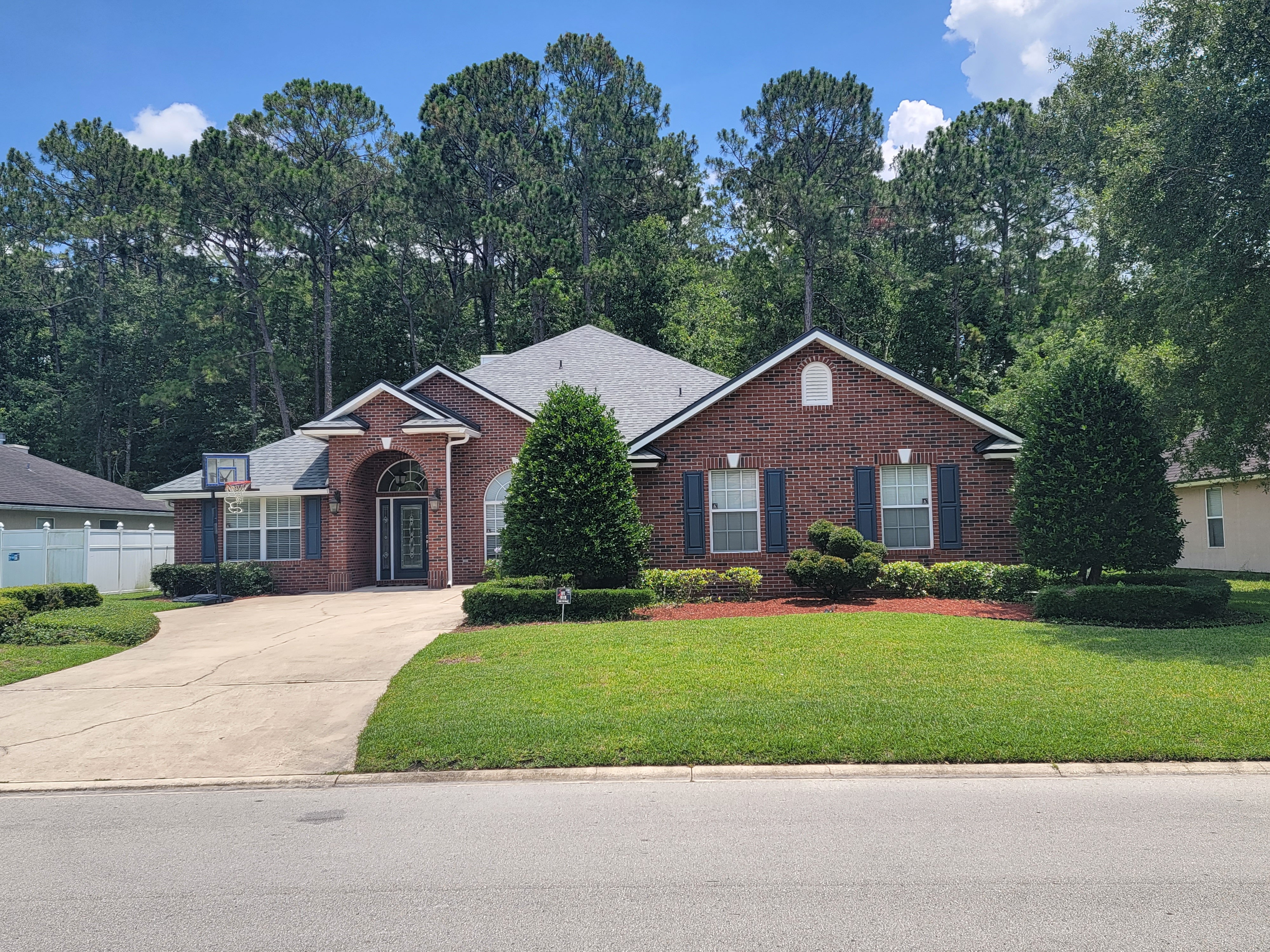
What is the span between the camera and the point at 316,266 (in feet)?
149

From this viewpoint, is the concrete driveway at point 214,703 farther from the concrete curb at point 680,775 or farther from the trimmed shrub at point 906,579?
the trimmed shrub at point 906,579

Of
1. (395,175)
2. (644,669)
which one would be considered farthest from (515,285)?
(644,669)

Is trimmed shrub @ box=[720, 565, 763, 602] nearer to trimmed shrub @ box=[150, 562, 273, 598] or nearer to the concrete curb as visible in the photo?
the concrete curb

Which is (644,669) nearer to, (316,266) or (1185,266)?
(1185,266)

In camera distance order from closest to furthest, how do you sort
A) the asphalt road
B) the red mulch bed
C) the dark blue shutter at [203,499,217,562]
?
the asphalt road
the red mulch bed
the dark blue shutter at [203,499,217,562]

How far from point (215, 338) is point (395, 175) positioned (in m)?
12.5

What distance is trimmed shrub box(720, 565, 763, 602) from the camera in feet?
56.6

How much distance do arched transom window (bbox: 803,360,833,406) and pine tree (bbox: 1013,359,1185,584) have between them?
4.52m

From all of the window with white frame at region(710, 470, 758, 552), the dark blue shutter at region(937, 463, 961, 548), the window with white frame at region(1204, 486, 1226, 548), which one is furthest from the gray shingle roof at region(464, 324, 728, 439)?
the window with white frame at region(1204, 486, 1226, 548)

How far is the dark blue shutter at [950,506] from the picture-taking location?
61.0ft

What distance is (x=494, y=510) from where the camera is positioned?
23.2m

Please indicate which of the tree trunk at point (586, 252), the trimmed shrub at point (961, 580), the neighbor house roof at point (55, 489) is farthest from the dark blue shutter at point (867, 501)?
the tree trunk at point (586, 252)

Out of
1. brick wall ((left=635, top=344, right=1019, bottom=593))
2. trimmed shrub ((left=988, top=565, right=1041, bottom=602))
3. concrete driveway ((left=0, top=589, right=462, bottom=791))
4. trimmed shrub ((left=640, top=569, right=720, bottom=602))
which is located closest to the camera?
concrete driveway ((left=0, top=589, right=462, bottom=791))

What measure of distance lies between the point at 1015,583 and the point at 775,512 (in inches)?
199
